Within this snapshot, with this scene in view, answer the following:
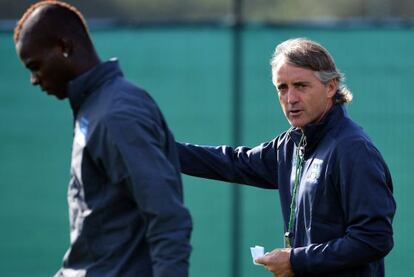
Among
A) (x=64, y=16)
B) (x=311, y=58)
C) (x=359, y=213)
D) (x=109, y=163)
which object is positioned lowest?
(x=359, y=213)

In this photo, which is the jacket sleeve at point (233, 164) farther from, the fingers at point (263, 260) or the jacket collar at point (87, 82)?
the jacket collar at point (87, 82)

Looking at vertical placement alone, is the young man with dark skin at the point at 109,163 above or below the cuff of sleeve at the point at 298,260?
above

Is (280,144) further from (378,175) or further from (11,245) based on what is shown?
(11,245)

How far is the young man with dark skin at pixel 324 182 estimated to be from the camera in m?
4.13

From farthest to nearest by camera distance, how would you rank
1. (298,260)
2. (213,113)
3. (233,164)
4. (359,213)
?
(213,113) → (233,164) → (298,260) → (359,213)

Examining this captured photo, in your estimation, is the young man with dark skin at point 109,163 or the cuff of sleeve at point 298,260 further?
the cuff of sleeve at point 298,260

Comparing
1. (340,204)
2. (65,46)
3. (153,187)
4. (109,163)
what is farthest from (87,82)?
(340,204)

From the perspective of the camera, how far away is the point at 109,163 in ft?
11.3

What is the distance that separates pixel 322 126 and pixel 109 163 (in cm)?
115

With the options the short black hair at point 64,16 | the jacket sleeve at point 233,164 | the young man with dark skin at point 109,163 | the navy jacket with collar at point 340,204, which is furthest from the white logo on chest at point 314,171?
the short black hair at point 64,16

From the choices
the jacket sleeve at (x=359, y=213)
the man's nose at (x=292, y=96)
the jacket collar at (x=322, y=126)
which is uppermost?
the man's nose at (x=292, y=96)

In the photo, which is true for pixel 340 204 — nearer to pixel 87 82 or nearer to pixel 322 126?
pixel 322 126

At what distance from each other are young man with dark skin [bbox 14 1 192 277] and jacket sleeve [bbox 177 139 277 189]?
1.13 metres

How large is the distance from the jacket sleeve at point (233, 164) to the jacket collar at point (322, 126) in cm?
40
